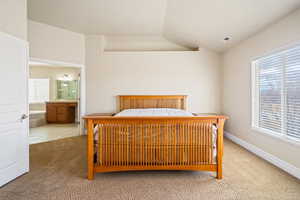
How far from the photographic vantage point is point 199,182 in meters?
2.26

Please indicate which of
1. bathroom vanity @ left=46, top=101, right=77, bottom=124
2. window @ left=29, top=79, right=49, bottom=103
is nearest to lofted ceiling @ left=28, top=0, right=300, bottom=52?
bathroom vanity @ left=46, top=101, right=77, bottom=124

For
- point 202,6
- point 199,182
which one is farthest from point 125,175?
point 202,6

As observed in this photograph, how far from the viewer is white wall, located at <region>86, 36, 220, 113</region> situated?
480cm

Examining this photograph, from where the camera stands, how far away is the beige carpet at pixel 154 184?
1.97m

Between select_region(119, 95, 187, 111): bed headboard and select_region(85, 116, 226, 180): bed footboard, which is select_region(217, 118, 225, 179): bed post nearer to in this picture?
select_region(85, 116, 226, 180): bed footboard

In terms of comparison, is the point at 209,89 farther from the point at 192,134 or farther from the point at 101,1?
the point at 101,1

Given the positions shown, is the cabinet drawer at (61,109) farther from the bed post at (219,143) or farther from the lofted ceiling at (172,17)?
the bed post at (219,143)

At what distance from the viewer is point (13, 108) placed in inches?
91.4

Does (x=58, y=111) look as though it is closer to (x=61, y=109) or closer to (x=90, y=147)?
(x=61, y=109)

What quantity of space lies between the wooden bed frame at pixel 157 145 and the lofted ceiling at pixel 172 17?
194cm

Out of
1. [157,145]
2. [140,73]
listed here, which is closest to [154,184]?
[157,145]

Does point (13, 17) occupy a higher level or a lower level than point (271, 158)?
higher

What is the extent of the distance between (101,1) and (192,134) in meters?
3.05

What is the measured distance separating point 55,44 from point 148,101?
2798 mm
